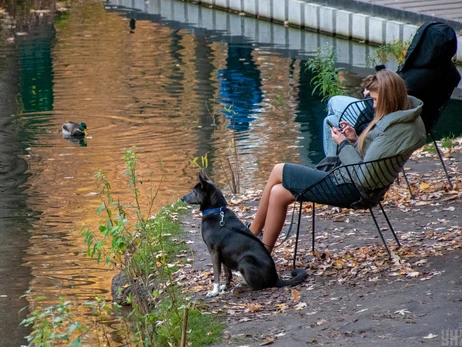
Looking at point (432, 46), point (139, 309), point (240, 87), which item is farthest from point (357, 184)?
point (240, 87)

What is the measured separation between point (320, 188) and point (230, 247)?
0.73 meters

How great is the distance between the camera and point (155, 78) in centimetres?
1773

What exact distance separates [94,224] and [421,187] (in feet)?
10.9

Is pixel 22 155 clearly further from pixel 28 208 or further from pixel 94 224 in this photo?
pixel 94 224

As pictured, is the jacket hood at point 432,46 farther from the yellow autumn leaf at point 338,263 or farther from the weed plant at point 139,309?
the weed plant at point 139,309

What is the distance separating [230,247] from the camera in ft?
22.1

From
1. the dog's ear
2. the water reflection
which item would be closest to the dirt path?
the dog's ear

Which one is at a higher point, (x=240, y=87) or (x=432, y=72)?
(x=432, y=72)

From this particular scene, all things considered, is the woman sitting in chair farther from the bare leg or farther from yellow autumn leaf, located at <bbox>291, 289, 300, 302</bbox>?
yellow autumn leaf, located at <bbox>291, 289, 300, 302</bbox>

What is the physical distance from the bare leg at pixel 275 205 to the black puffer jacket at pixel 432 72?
1798 millimetres

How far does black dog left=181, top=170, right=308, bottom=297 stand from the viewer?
263 inches

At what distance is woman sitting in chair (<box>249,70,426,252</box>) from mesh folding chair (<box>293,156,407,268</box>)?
2cm

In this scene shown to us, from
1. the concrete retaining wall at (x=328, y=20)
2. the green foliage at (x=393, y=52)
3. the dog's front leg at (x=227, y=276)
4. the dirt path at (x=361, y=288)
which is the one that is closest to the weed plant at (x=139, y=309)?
the dirt path at (x=361, y=288)

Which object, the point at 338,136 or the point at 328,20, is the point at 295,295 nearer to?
the point at 338,136
